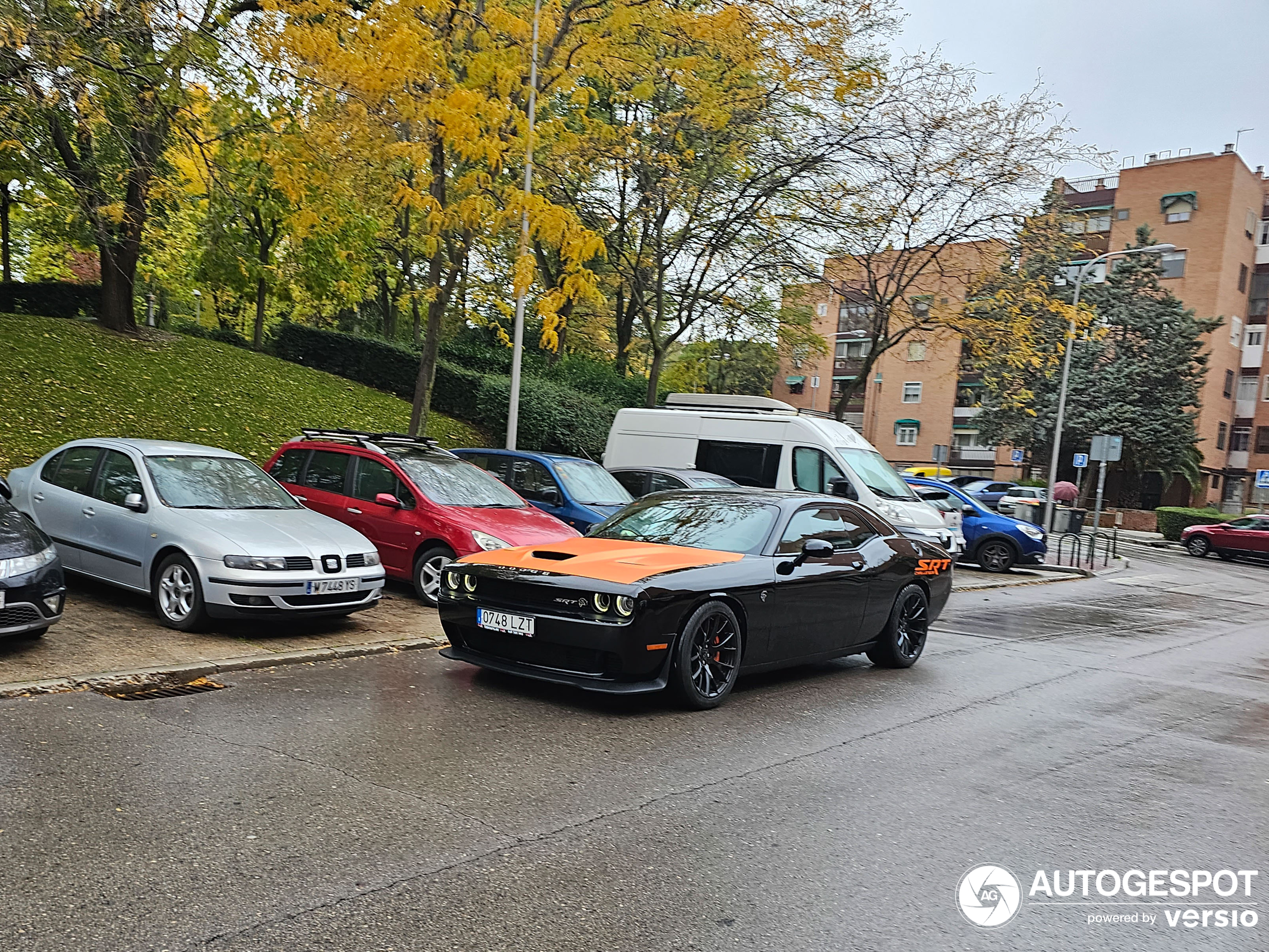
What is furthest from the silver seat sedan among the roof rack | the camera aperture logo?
the camera aperture logo

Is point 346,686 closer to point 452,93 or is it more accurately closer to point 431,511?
point 431,511

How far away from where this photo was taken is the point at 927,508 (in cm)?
1573

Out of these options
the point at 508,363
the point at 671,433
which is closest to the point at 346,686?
the point at 671,433

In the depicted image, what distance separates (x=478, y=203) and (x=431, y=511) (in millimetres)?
4301

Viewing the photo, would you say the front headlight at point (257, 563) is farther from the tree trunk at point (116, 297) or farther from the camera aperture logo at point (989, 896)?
the tree trunk at point (116, 297)

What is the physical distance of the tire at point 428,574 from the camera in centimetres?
1040

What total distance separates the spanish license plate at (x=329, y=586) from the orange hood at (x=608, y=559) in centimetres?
Answer: 165

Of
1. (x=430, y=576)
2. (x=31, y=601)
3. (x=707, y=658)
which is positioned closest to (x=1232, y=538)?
(x=430, y=576)

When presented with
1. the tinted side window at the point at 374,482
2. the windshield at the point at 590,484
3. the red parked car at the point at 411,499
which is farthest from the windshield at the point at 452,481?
the windshield at the point at 590,484

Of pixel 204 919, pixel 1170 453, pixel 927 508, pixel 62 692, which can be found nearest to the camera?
pixel 204 919

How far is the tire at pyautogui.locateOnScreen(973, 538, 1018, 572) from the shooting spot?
66.8 feet

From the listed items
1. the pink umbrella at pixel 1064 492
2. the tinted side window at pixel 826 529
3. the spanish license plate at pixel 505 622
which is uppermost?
the pink umbrella at pixel 1064 492

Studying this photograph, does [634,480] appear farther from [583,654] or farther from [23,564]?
[23,564]

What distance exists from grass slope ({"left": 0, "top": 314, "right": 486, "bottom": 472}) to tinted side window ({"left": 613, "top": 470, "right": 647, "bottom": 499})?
6579mm
